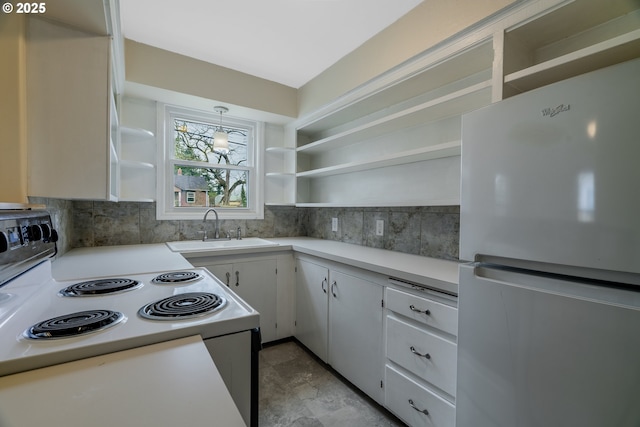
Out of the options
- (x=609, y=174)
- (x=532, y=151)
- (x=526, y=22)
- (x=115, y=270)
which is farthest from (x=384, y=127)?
(x=115, y=270)

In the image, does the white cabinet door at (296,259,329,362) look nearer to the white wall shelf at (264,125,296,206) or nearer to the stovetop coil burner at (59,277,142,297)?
the white wall shelf at (264,125,296,206)

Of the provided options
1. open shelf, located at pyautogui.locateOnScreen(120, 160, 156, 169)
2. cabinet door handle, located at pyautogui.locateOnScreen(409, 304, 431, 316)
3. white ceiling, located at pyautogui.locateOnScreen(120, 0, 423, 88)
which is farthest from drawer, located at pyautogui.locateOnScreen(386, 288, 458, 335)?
open shelf, located at pyautogui.locateOnScreen(120, 160, 156, 169)

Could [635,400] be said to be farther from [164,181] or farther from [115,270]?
[164,181]

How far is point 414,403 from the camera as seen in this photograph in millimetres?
1490

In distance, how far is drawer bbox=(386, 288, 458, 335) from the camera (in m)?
1.31

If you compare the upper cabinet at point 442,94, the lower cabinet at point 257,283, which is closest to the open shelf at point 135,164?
the lower cabinet at point 257,283

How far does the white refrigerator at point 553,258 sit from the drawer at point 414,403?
8.6 inches

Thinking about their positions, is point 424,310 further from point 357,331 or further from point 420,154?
point 420,154

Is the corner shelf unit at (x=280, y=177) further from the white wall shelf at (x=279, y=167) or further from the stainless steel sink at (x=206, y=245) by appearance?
the stainless steel sink at (x=206, y=245)

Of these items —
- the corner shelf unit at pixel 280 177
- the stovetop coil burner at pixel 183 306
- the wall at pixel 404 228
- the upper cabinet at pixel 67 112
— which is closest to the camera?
the stovetop coil burner at pixel 183 306

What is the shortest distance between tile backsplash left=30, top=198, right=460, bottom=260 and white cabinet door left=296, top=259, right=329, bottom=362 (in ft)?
1.79

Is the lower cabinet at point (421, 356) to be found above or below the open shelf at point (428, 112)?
below

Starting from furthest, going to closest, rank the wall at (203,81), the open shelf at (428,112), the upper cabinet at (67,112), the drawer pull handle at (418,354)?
the wall at (203,81)
the open shelf at (428,112)
the drawer pull handle at (418,354)
the upper cabinet at (67,112)

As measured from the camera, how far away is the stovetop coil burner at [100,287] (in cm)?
114
